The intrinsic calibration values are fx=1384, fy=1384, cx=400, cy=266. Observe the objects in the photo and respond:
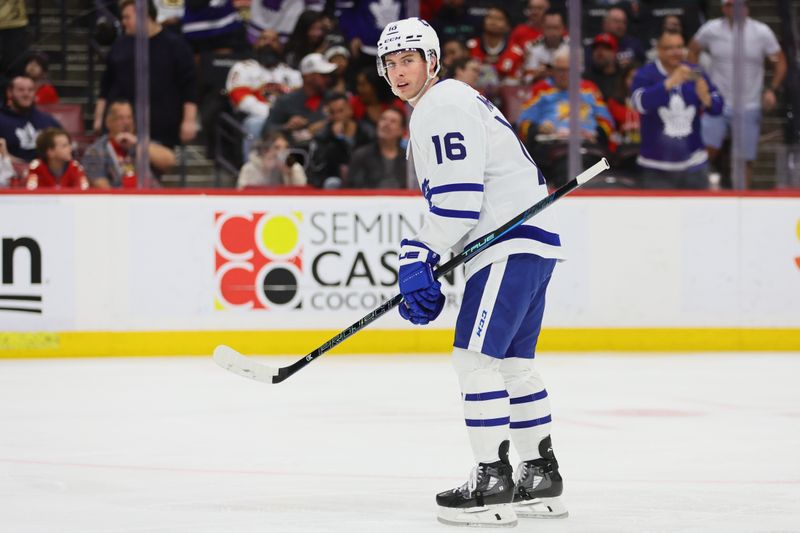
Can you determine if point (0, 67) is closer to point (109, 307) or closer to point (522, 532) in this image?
point (109, 307)

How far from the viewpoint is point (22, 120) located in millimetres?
7965

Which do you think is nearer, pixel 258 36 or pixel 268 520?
pixel 268 520

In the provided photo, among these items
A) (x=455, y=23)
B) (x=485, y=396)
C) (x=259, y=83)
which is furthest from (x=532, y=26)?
(x=485, y=396)

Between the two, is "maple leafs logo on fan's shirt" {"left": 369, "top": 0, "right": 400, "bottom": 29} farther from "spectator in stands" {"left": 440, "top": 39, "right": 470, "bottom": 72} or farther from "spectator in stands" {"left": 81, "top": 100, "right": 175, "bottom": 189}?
"spectator in stands" {"left": 81, "top": 100, "right": 175, "bottom": 189}

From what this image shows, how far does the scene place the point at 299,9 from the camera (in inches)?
347

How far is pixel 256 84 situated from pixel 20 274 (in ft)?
5.98

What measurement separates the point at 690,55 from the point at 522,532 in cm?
569

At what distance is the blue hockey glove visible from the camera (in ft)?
11.7

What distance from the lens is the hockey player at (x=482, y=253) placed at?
3.58m

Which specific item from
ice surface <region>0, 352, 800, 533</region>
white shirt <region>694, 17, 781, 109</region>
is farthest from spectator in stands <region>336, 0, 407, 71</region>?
ice surface <region>0, 352, 800, 533</region>

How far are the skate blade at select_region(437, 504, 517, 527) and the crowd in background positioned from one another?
488 centimetres

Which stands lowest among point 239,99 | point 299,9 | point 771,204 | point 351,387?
point 351,387

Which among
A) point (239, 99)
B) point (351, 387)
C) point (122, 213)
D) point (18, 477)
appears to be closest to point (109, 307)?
point (122, 213)

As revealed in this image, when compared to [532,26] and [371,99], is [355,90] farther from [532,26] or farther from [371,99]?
[532,26]
